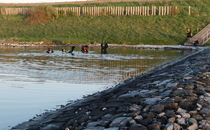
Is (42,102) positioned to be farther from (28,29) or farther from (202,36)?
(28,29)

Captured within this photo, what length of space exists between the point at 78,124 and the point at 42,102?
4.53 m

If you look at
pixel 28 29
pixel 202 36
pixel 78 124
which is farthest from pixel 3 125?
pixel 28 29

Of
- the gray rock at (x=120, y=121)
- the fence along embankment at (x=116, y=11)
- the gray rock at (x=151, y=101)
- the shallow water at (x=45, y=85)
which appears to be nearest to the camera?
the gray rock at (x=120, y=121)

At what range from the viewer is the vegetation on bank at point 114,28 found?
47.4 meters

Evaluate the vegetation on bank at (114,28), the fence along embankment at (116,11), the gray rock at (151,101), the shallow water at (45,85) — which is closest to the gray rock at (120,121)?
the gray rock at (151,101)

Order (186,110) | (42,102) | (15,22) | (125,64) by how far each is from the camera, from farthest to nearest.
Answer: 1. (15,22)
2. (125,64)
3. (42,102)
4. (186,110)

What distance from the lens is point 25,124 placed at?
9.15 meters

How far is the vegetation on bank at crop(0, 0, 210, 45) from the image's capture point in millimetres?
47438

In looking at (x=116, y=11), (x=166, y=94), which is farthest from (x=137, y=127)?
(x=116, y=11)

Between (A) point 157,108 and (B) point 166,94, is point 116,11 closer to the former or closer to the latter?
(B) point 166,94

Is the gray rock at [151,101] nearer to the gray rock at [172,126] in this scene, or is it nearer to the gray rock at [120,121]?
the gray rock at [120,121]

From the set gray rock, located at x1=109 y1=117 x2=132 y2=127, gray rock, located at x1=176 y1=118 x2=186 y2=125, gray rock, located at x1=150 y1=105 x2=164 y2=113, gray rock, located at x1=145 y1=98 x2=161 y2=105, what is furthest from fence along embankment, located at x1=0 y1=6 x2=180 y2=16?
gray rock, located at x1=176 y1=118 x2=186 y2=125

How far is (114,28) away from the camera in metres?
51.8

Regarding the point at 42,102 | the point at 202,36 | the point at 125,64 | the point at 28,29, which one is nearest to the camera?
the point at 42,102
